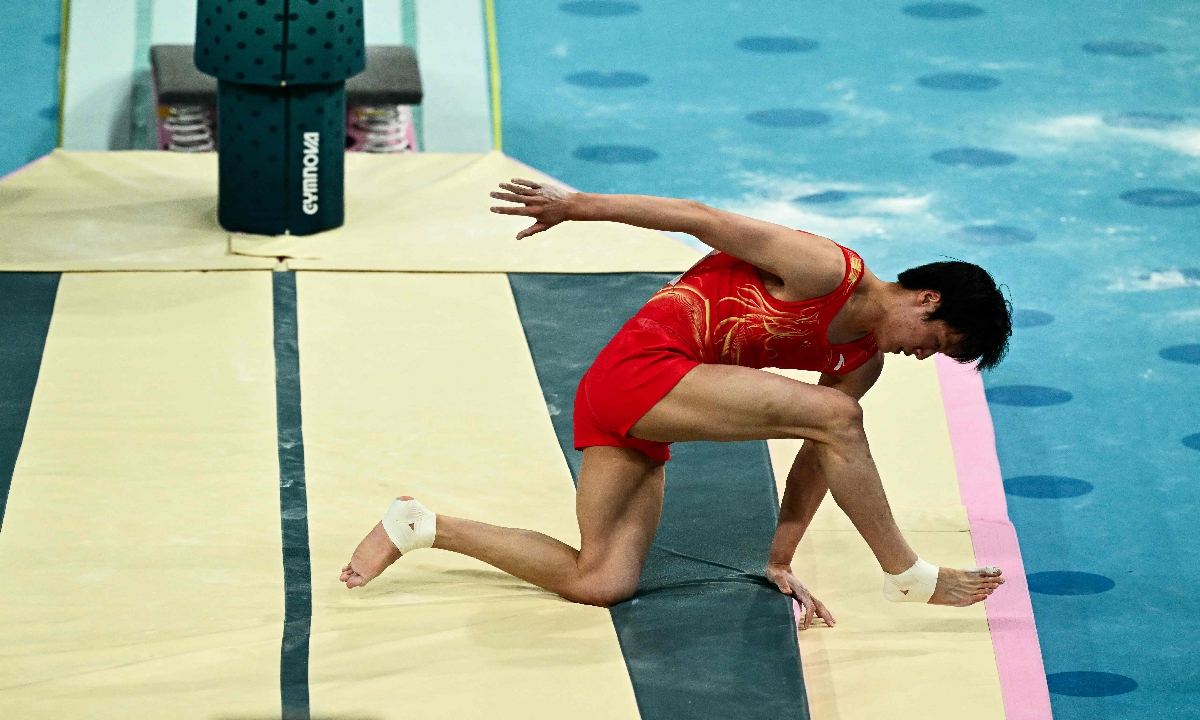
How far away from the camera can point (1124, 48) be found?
299 inches

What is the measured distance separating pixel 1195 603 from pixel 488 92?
3.80m

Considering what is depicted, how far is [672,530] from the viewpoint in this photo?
3.29 metres

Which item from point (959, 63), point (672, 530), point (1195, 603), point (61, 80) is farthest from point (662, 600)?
point (959, 63)

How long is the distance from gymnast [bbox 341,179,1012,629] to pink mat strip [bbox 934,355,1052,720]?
0.69 ft

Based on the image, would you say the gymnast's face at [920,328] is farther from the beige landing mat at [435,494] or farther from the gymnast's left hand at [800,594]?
the beige landing mat at [435,494]

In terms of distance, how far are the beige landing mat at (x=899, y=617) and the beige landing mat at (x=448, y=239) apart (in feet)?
3.86

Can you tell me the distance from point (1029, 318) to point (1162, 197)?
1.40 meters

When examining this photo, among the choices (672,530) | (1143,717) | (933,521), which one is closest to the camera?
(1143,717)

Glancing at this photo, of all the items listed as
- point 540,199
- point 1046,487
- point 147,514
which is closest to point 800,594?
point 540,199

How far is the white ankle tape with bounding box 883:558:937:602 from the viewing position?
2.86m

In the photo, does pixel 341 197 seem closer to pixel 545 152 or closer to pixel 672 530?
pixel 545 152

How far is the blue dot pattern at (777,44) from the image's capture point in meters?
7.47

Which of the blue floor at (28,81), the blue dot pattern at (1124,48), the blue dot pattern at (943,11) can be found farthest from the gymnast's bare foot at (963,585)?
the blue dot pattern at (943,11)

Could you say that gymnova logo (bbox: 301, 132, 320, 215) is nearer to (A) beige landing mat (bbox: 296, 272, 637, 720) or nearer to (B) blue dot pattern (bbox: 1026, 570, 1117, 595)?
A: (A) beige landing mat (bbox: 296, 272, 637, 720)
